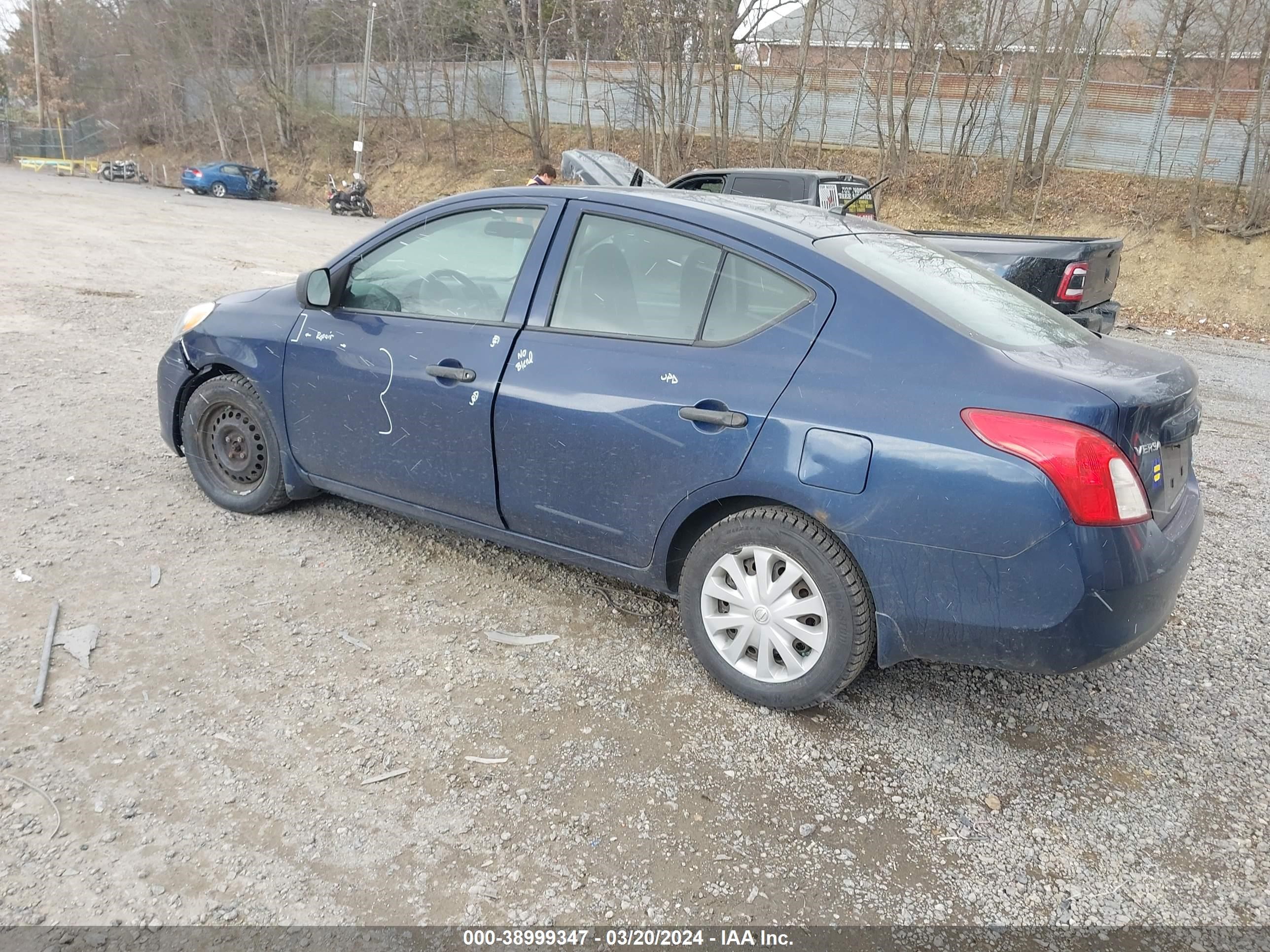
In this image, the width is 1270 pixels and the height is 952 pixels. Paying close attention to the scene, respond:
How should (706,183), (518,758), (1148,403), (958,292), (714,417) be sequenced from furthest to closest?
(706,183)
(958,292)
(714,417)
(518,758)
(1148,403)

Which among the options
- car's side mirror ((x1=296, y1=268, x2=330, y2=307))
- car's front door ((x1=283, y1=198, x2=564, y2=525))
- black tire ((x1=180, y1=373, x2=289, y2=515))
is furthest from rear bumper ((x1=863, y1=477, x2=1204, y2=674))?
black tire ((x1=180, y1=373, x2=289, y2=515))

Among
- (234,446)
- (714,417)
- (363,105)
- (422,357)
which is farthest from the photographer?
(363,105)

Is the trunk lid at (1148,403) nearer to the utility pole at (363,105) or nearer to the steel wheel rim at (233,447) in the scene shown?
the steel wheel rim at (233,447)

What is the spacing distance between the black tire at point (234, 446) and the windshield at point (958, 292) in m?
2.79

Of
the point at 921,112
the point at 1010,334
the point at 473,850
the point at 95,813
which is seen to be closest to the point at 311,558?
the point at 95,813

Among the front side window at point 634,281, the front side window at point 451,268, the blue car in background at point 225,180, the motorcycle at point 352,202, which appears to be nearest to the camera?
the front side window at point 634,281

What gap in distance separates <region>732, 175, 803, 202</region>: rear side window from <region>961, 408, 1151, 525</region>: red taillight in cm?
793

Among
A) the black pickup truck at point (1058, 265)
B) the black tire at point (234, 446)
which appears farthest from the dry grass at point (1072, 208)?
the black tire at point (234, 446)

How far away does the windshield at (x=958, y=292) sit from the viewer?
9.59 feet

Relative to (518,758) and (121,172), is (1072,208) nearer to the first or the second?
(518,758)

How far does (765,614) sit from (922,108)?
84.5 feet

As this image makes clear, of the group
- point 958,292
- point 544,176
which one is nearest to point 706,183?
point 544,176

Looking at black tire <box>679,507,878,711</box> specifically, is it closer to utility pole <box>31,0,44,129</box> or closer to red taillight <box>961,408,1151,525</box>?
red taillight <box>961,408,1151,525</box>

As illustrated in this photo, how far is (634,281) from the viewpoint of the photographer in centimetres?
332
